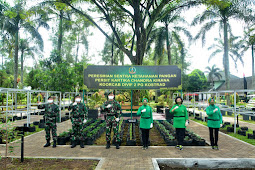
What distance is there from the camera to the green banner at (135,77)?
10859 mm

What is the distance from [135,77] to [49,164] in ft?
23.1

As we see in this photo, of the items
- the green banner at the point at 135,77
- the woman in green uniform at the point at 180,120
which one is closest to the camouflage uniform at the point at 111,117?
the woman in green uniform at the point at 180,120

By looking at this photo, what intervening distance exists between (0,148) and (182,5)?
15529 mm

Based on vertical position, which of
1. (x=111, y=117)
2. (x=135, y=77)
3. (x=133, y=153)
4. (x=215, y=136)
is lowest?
(x=133, y=153)

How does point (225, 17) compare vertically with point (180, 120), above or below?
above

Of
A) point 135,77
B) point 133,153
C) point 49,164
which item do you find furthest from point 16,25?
point 133,153

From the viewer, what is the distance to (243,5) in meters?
18.0

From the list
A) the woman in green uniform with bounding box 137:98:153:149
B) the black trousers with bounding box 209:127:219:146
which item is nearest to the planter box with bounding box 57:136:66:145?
the woman in green uniform with bounding box 137:98:153:149

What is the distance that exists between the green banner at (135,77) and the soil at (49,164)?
6.23m

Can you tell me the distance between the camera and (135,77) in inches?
428

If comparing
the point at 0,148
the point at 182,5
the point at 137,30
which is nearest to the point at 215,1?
the point at 182,5

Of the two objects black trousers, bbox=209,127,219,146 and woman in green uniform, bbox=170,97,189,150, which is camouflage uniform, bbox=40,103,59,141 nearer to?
woman in green uniform, bbox=170,97,189,150

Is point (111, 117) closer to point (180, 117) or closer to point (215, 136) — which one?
point (180, 117)

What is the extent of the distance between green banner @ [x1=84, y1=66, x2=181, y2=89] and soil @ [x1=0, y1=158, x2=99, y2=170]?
6.23 metres
